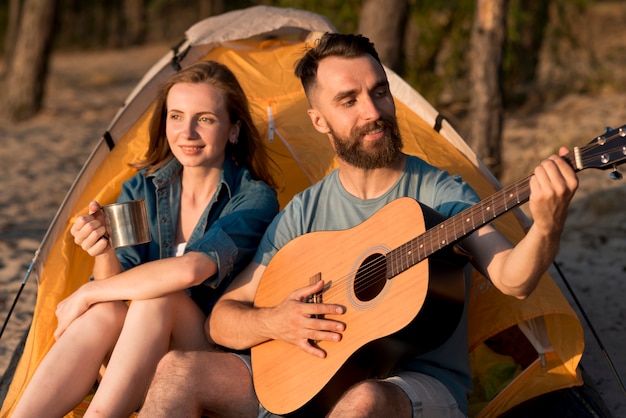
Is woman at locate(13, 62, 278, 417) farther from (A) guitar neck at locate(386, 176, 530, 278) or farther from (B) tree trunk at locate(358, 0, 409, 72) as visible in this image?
(B) tree trunk at locate(358, 0, 409, 72)

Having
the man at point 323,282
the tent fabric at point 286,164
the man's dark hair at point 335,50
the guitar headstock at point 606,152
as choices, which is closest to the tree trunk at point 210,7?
the tent fabric at point 286,164

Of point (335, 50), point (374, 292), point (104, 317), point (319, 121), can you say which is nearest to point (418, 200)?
point (374, 292)

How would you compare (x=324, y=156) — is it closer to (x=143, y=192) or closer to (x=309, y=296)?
(x=143, y=192)

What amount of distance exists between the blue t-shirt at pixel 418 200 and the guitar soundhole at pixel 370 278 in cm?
23

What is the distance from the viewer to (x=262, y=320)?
9.62ft

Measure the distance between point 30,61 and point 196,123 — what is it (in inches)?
291

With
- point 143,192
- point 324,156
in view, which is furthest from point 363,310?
point 324,156

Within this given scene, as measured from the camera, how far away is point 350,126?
292 centimetres

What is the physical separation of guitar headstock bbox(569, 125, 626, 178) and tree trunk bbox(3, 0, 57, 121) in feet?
28.8

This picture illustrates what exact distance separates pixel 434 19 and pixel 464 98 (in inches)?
41.1

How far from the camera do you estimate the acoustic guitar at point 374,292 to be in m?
2.56

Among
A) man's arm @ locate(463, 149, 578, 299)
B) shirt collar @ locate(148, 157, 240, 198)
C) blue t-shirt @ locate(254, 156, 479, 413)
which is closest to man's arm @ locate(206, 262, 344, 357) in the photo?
blue t-shirt @ locate(254, 156, 479, 413)

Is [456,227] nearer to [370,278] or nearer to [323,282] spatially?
[370,278]

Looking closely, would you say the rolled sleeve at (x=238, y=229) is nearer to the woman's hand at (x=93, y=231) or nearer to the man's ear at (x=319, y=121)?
the woman's hand at (x=93, y=231)
